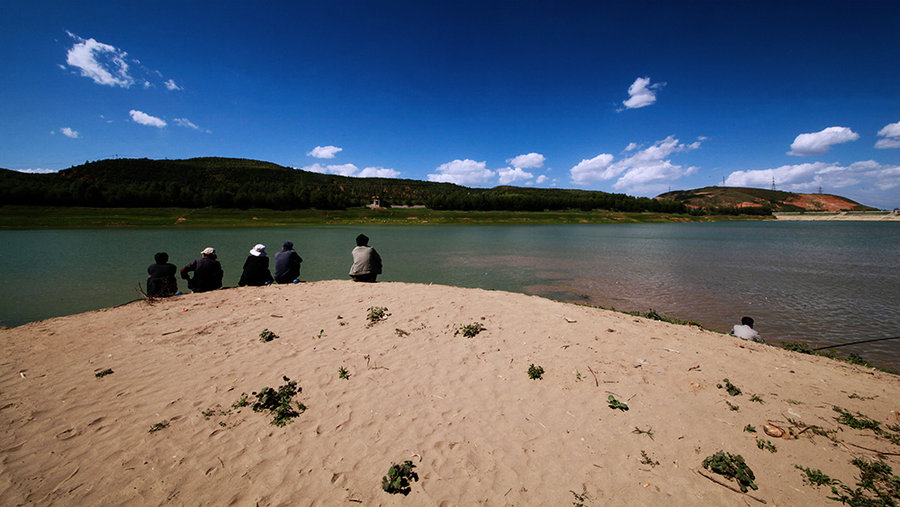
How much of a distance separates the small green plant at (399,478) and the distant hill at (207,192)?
4463 inches

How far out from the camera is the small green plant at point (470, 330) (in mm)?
7480

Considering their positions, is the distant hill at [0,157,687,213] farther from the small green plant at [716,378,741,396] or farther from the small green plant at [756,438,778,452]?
the small green plant at [756,438,778,452]

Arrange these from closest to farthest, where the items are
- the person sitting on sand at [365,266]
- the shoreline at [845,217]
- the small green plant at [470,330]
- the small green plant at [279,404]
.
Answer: the small green plant at [279,404], the small green plant at [470,330], the person sitting on sand at [365,266], the shoreline at [845,217]

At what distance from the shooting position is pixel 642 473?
368 cm

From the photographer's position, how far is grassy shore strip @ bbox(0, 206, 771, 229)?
69.1 metres

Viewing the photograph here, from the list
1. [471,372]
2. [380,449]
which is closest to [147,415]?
[380,449]

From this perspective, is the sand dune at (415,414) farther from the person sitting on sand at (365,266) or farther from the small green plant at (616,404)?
the person sitting on sand at (365,266)

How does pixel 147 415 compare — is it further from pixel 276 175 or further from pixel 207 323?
pixel 276 175

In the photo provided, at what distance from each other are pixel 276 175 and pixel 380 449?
209 m

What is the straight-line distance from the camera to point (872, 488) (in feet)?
11.1

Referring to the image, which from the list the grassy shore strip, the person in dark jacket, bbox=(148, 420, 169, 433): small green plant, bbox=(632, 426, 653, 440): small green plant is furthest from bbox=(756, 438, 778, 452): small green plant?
the grassy shore strip

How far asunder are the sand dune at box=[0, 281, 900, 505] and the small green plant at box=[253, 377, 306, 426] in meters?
0.14

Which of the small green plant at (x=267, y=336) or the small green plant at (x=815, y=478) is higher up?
the small green plant at (x=267, y=336)

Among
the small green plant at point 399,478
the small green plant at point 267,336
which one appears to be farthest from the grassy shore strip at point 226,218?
the small green plant at point 399,478
